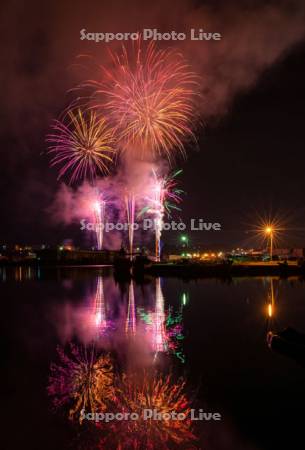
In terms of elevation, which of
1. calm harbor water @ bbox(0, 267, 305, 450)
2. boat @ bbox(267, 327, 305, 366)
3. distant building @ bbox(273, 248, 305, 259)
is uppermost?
distant building @ bbox(273, 248, 305, 259)

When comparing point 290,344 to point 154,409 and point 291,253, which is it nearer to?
point 154,409

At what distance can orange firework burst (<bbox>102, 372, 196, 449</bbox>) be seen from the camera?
6.93 m

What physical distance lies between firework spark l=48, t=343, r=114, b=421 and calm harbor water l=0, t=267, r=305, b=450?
0.21 metres

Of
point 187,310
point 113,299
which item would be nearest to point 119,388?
point 187,310

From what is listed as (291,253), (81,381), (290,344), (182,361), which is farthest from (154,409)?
(291,253)

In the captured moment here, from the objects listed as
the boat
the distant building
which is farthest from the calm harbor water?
the distant building

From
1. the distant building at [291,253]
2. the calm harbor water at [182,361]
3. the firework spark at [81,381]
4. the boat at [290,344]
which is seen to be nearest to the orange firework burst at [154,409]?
the calm harbor water at [182,361]

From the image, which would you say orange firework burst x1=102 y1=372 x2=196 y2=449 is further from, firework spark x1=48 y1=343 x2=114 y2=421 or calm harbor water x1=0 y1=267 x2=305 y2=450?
firework spark x1=48 y1=343 x2=114 y2=421

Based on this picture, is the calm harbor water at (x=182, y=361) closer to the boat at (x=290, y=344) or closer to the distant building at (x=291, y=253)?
the boat at (x=290, y=344)

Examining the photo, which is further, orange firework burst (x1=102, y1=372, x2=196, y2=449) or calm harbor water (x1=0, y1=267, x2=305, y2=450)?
calm harbor water (x1=0, y1=267, x2=305, y2=450)

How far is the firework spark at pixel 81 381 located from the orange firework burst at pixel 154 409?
16.1 inches

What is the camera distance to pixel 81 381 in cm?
958

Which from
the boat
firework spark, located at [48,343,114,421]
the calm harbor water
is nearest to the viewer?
the calm harbor water

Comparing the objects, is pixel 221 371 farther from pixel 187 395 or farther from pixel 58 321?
pixel 58 321
